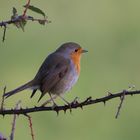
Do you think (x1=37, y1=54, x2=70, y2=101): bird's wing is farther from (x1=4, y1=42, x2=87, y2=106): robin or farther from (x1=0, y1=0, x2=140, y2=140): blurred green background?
(x1=0, y1=0, x2=140, y2=140): blurred green background

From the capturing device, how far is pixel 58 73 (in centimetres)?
495

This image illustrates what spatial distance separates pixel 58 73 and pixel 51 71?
98 millimetres

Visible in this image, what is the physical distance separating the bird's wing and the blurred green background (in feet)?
6.46

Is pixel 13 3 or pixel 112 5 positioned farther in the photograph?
pixel 112 5

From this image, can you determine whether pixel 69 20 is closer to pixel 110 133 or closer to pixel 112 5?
pixel 112 5

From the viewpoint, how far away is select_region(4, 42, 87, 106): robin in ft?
15.6

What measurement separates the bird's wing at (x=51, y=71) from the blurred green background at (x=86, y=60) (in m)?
1.97

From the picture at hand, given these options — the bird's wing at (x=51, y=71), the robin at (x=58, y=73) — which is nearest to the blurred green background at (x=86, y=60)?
the robin at (x=58, y=73)

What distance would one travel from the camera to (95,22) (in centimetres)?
1188

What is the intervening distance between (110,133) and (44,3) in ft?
13.9

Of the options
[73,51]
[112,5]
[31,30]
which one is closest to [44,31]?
[31,30]

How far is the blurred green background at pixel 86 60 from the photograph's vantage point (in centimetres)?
838

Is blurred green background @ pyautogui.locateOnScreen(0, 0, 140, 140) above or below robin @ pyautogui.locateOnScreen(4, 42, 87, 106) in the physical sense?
below

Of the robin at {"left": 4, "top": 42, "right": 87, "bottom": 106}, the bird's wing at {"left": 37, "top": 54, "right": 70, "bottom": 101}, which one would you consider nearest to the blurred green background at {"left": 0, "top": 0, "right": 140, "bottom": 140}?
the robin at {"left": 4, "top": 42, "right": 87, "bottom": 106}
